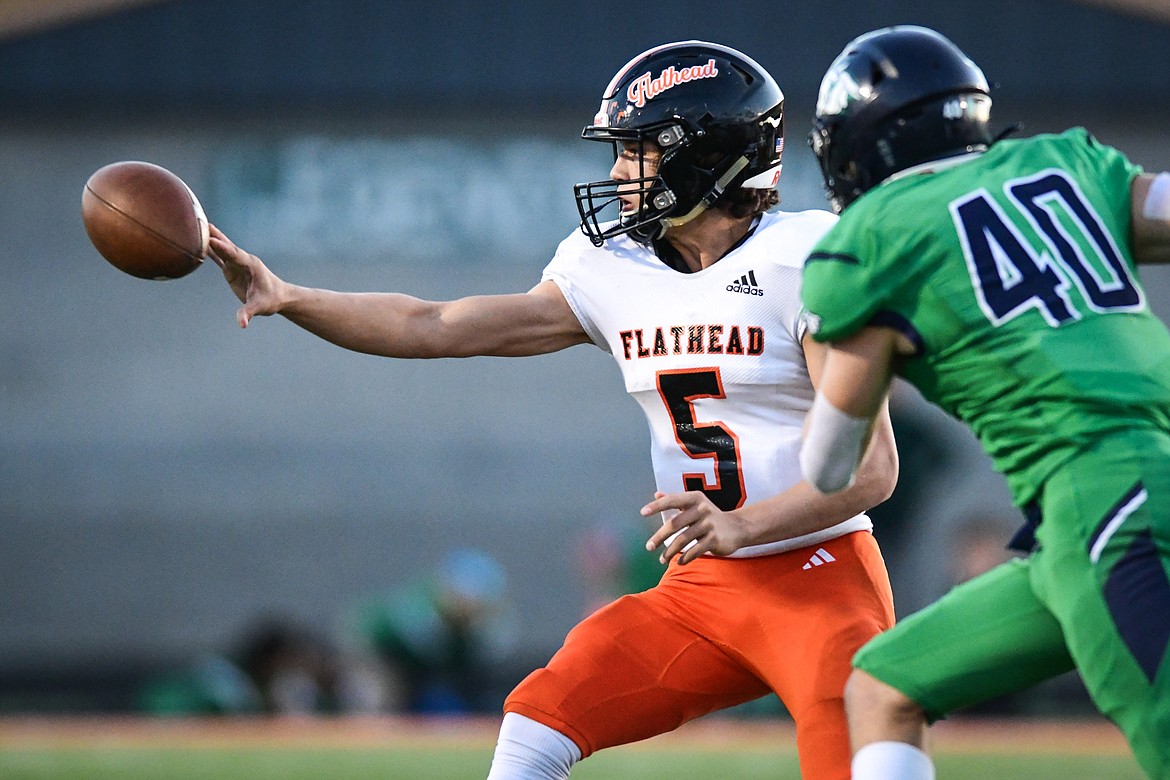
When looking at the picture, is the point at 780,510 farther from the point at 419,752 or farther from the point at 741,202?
the point at 419,752

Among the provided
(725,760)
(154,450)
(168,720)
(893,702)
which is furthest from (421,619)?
(893,702)

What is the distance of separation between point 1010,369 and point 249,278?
6.14 ft

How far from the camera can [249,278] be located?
11.9 ft

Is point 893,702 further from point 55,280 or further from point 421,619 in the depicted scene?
point 55,280

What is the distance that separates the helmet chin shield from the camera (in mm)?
3580

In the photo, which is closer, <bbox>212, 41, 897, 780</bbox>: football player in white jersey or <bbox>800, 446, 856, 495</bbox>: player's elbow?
<bbox>800, 446, 856, 495</bbox>: player's elbow

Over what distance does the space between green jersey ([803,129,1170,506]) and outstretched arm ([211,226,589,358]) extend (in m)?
1.15

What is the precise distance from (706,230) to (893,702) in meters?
1.36

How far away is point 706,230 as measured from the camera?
3.65 meters

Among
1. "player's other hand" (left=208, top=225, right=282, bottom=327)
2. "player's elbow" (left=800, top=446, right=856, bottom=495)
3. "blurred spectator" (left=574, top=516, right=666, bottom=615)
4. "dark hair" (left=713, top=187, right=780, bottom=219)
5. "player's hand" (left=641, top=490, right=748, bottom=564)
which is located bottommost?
"blurred spectator" (left=574, top=516, right=666, bottom=615)

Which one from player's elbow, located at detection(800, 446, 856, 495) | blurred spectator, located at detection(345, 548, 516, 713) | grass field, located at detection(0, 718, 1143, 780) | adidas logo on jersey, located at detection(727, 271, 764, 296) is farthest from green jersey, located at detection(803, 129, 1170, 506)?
blurred spectator, located at detection(345, 548, 516, 713)

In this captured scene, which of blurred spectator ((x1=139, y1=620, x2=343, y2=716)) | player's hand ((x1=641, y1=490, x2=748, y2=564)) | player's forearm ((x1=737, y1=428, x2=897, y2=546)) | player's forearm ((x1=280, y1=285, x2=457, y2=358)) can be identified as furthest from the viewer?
blurred spectator ((x1=139, y1=620, x2=343, y2=716))

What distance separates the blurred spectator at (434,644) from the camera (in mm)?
8523

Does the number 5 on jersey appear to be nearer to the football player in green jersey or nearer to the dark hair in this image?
the dark hair
